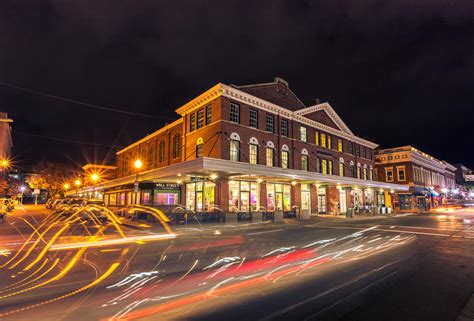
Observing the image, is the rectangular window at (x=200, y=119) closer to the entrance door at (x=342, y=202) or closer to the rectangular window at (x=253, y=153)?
the rectangular window at (x=253, y=153)

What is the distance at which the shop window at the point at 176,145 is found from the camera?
110 feet

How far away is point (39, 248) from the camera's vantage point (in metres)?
11.9

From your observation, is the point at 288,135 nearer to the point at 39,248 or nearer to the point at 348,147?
the point at 348,147

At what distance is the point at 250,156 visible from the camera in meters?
26.8

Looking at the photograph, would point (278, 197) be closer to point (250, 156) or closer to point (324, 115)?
point (250, 156)

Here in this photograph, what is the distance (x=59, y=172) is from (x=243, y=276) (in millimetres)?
68496

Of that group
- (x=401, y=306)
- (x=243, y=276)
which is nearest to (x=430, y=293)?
(x=401, y=306)

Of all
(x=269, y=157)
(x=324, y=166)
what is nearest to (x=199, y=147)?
(x=269, y=157)

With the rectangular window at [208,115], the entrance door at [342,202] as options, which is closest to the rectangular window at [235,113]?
the rectangular window at [208,115]

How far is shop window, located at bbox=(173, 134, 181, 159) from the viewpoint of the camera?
110 feet

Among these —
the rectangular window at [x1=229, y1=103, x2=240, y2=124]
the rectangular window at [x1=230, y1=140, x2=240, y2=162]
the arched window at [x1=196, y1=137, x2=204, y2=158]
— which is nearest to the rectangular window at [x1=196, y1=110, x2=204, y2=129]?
the arched window at [x1=196, y1=137, x2=204, y2=158]

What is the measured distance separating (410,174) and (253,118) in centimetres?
3902

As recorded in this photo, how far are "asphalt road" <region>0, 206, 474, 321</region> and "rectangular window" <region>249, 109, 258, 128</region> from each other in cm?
1748

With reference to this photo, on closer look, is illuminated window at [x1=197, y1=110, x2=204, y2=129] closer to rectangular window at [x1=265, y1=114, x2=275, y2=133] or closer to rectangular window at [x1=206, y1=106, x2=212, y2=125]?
rectangular window at [x1=206, y1=106, x2=212, y2=125]
